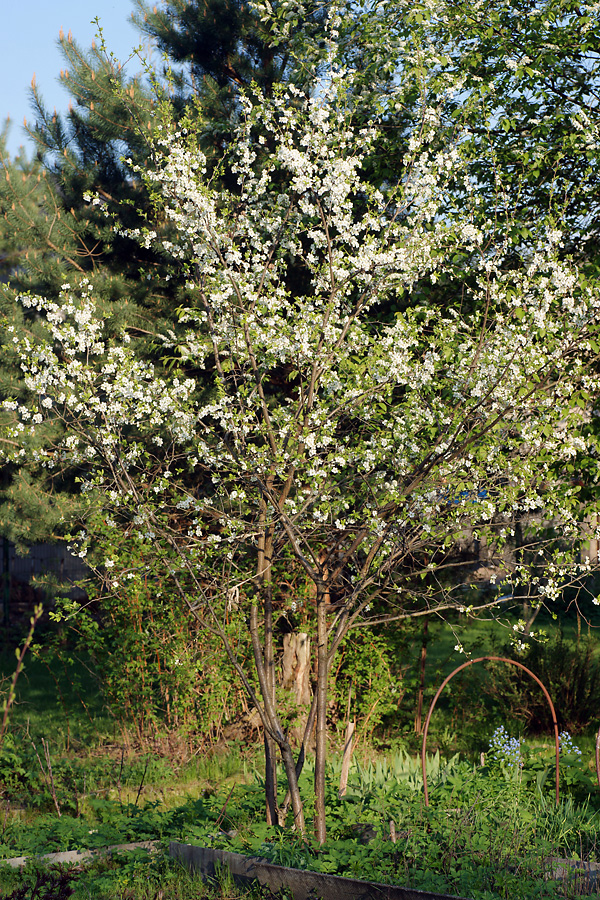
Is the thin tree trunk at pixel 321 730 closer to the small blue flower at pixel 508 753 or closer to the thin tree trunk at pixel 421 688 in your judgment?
the small blue flower at pixel 508 753

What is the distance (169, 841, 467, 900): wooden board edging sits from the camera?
343 cm

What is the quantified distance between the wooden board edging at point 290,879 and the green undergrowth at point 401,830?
0.11 metres

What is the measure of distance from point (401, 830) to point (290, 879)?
931 millimetres

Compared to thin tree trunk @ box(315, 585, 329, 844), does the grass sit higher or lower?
lower

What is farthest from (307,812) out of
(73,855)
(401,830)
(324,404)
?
(324,404)

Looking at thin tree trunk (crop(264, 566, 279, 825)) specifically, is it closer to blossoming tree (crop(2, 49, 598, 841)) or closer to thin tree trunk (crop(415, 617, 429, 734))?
blossoming tree (crop(2, 49, 598, 841))

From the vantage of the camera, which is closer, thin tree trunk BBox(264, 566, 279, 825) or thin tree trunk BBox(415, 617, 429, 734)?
thin tree trunk BBox(264, 566, 279, 825)

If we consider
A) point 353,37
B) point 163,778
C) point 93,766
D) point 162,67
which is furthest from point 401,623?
point 162,67

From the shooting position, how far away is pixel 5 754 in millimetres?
6465

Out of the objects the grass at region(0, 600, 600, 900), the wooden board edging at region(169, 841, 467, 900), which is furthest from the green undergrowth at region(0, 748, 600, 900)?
the wooden board edging at region(169, 841, 467, 900)

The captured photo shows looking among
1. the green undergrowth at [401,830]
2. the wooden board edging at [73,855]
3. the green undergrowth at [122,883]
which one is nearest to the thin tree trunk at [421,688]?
the green undergrowth at [401,830]

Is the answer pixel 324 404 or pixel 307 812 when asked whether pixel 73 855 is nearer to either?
pixel 307 812

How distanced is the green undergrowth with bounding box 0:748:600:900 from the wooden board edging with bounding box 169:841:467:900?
0.37 ft

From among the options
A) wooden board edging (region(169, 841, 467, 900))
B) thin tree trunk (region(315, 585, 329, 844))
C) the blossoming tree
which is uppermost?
the blossoming tree
